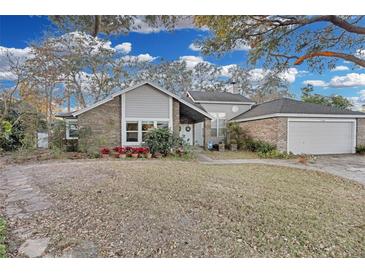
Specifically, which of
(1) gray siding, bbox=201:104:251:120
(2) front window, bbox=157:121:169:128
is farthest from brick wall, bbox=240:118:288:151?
(2) front window, bbox=157:121:169:128

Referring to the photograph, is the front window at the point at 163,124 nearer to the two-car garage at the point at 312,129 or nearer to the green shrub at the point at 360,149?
the two-car garage at the point at 312,129

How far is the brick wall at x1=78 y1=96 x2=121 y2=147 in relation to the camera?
1004 cm

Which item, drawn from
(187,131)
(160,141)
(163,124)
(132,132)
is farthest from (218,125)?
(132,132)

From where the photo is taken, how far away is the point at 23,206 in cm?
348

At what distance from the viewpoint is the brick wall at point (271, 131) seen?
10781mm

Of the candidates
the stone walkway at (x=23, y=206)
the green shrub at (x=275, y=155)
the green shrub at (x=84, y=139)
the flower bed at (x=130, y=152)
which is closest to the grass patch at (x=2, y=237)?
the stone walkway at (x=23, y=206)

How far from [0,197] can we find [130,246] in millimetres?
3324

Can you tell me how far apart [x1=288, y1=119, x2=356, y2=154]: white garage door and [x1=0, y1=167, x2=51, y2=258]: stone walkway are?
10.8m

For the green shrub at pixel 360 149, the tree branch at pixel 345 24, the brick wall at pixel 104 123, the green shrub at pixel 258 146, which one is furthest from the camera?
the green shrub at pixel 360 149

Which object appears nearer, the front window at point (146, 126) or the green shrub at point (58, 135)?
the green shrub at point (58, 135)

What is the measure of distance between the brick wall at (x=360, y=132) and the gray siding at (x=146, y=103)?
1054 centimetres

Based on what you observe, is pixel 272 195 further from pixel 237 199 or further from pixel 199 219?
pixel 199 219

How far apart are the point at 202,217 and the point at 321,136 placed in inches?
429

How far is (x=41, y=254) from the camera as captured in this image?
217 cm
